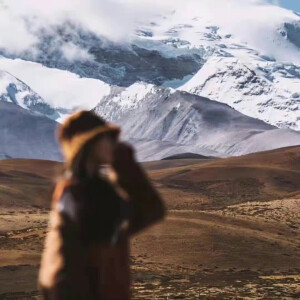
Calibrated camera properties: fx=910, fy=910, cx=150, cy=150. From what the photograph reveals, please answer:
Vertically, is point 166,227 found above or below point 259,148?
below

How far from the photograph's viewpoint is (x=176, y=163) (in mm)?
142625

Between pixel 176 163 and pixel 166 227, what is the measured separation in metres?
101

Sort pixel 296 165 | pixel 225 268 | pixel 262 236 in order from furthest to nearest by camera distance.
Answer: pixel 296 165, pixel 262 236, pixel 225 268

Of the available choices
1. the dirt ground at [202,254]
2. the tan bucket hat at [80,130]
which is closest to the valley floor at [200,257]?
the dirt ground at [202,254]

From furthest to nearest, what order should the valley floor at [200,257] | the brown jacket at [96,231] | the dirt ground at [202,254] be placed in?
the dirt ground at [202,254] < the valley floor at [200,257] < the brown jacket at [96,231]

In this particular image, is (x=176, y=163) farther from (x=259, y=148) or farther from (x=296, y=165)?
(x=259, y=148)

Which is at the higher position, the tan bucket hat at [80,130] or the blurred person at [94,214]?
the tan bucket hat at [80,130]

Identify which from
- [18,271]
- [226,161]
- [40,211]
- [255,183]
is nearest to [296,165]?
[226,161]

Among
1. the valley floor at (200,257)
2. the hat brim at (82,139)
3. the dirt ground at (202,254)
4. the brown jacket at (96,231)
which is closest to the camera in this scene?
the brown jacket at (96,231)

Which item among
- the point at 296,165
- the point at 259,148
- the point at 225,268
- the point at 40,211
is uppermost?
the point at 259,148

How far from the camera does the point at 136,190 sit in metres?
4.48

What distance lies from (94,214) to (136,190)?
0.33 metres

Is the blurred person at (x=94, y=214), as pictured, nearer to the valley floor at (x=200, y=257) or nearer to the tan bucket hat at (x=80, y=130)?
the tan bucket hat at (x=80, y=130)

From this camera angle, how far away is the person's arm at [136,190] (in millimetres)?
4480
